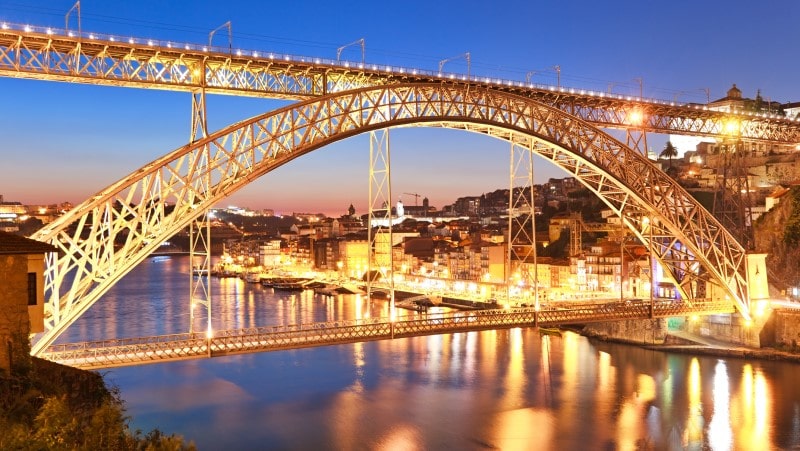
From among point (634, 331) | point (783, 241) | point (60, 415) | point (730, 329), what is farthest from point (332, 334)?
point (783, 241)

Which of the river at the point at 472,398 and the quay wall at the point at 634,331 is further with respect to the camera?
the quay wall at the point at 634,331

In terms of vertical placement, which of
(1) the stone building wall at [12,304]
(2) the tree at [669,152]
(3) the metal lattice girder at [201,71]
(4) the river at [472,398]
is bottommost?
(4) the river at [472,398]

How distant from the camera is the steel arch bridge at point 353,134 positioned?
1579 centimetres

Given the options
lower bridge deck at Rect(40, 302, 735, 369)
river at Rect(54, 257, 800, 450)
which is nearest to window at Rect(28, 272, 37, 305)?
lower bridge deck at Rect(40, 302, 735, 369)

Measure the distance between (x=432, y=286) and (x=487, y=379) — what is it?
94.8 feet

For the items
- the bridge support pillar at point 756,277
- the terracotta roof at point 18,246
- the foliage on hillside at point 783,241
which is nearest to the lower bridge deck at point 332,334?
the bridge support pillar at point 756,277

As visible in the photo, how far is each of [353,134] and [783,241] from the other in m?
23.8

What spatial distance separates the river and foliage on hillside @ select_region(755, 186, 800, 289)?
27.8ft

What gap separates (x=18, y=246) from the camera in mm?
11242

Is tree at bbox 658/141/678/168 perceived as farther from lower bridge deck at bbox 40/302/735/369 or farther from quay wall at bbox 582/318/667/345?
lower bridge deck at bbox 40/302/735/369

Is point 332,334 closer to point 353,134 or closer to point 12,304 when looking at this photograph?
point 353,134

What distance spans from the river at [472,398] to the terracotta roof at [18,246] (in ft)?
24.2

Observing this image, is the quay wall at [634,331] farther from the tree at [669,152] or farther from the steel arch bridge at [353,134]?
the tree at [669,152]

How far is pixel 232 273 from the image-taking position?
290 ft
